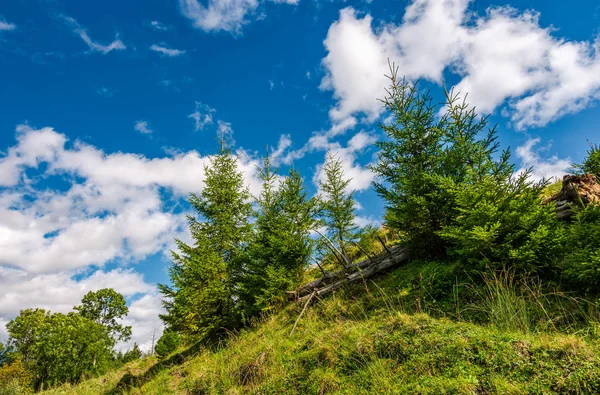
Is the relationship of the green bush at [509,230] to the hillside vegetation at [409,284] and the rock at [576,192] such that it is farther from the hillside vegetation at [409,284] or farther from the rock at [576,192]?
the rock at [576,192]

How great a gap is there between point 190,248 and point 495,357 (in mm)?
14659

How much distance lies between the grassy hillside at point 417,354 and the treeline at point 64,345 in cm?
Result: 3552

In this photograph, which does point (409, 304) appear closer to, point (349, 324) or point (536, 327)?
point (349, 324)

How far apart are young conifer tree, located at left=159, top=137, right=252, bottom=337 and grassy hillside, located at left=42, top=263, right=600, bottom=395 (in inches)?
132

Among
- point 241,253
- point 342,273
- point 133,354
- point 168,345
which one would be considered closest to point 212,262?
point 241,253

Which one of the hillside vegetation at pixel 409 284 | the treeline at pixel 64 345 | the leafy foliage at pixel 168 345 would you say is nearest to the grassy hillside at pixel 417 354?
the hillside vegetation at pixel 409 284

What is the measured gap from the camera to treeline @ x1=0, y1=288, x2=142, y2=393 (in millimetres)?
34906

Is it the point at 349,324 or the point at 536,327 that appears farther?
the point at 349,324

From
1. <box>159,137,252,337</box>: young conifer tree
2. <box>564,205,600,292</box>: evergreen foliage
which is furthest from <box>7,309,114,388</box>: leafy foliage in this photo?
<box>564,205,600,292</box>: evergreen foliage

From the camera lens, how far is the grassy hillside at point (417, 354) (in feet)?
12.6

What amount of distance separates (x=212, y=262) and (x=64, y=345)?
3538cm

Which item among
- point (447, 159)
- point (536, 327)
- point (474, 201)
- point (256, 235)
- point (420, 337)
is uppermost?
point (256, 235)

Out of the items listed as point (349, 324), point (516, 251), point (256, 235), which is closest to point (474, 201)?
point (516, 251)

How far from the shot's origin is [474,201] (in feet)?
23.8
